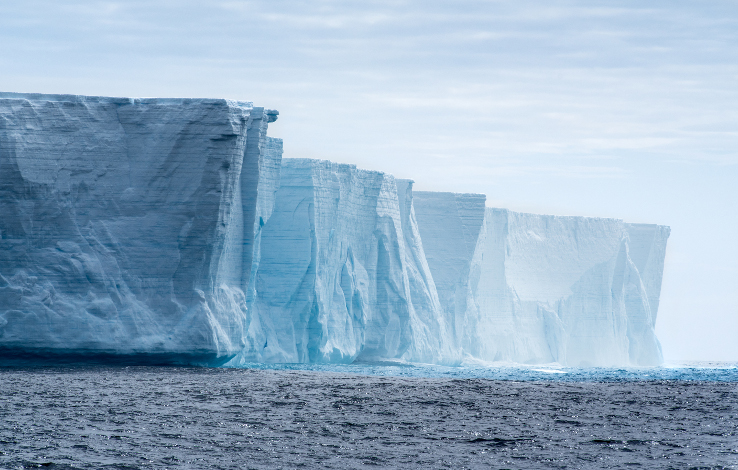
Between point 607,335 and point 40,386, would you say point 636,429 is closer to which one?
point 40,386

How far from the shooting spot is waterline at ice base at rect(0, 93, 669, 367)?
53.0 feet

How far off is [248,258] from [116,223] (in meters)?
2.69

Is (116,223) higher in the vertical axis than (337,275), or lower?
higher

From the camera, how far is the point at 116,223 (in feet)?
54.5

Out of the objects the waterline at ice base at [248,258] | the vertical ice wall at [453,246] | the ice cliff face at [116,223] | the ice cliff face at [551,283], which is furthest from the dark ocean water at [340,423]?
the ice cliff face at [551,283]

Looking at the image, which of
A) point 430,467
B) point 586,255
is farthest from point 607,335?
point 430,467

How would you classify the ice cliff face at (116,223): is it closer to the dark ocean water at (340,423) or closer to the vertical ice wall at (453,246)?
the dark ocean water at (340,423)

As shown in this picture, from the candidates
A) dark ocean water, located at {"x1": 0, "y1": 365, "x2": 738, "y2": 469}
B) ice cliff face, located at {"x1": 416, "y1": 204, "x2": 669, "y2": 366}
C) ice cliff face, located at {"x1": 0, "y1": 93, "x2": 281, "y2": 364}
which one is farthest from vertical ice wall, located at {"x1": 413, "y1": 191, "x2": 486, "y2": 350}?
dark ocean water, located at {"x1": 0, "y1": 365, "x2": 738, "y2": 469}

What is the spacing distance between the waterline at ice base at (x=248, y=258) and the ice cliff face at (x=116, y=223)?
0.02 metres

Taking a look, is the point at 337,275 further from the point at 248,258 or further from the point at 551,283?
the point at 551,283

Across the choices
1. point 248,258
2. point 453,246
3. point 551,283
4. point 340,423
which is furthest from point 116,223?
point 551,283

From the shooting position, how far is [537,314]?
118 ft

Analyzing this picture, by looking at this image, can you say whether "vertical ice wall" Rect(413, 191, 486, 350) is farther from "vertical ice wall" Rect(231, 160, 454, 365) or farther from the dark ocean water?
the dark ocean water

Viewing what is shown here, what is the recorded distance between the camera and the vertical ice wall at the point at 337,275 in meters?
23.4
